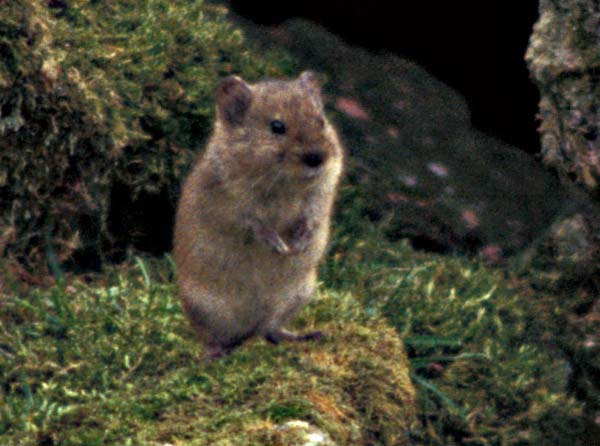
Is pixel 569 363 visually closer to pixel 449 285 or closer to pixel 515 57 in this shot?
pixel 449 285

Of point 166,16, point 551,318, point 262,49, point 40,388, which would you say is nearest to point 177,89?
point 166,16

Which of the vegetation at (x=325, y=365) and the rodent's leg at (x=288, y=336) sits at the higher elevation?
the rodent's leg at (x=288, y=336)

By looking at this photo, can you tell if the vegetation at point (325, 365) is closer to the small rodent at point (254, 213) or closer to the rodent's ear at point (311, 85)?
the small rodent at point (254, 213)

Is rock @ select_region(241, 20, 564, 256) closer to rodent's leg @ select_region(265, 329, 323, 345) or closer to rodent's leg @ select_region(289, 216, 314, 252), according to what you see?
rodent's leg @ select_region(265, 329, 323, 345)

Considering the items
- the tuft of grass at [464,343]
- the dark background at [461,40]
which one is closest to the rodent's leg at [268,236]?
the tuft of grass at [464,343]

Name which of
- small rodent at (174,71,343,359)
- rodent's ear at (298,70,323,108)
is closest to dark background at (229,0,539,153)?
rodent's ear at (298,70,323,108)
